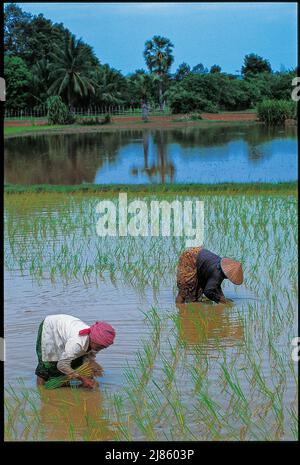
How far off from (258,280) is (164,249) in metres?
1.28

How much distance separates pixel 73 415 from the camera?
3.11 meters

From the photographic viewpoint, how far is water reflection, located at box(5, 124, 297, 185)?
1469 centimetres

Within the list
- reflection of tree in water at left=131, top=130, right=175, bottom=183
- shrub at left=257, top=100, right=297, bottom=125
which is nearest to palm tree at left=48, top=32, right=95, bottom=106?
reflection of tree in water at left=131, top=130, right=175, bottom=183

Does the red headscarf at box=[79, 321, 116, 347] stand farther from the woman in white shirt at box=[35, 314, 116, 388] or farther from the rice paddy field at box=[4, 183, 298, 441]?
the rice paddy field at box=[4, 183, 298, 441]

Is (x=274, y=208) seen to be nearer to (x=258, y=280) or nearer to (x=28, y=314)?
(x=258, y=280)


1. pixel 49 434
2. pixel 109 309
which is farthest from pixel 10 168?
pixel 49 434

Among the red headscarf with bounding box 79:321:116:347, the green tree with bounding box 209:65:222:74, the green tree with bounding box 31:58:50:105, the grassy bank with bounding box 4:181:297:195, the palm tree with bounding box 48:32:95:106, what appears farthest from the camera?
the green tree with bounding box 209:65:222:74

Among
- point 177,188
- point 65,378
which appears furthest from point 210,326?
point 177,188

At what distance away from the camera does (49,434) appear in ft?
9.62

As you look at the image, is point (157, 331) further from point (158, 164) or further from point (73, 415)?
point (158, 164)

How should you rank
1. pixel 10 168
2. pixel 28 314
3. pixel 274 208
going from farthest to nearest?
pixel 10 168 < pixel 274 208 < pixel 28 314

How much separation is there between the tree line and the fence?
0.16m

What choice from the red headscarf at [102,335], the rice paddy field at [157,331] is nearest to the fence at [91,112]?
the rice paddy field at [157,331]

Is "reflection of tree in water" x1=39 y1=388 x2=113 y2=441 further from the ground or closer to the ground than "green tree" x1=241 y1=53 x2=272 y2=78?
closer to the ground
